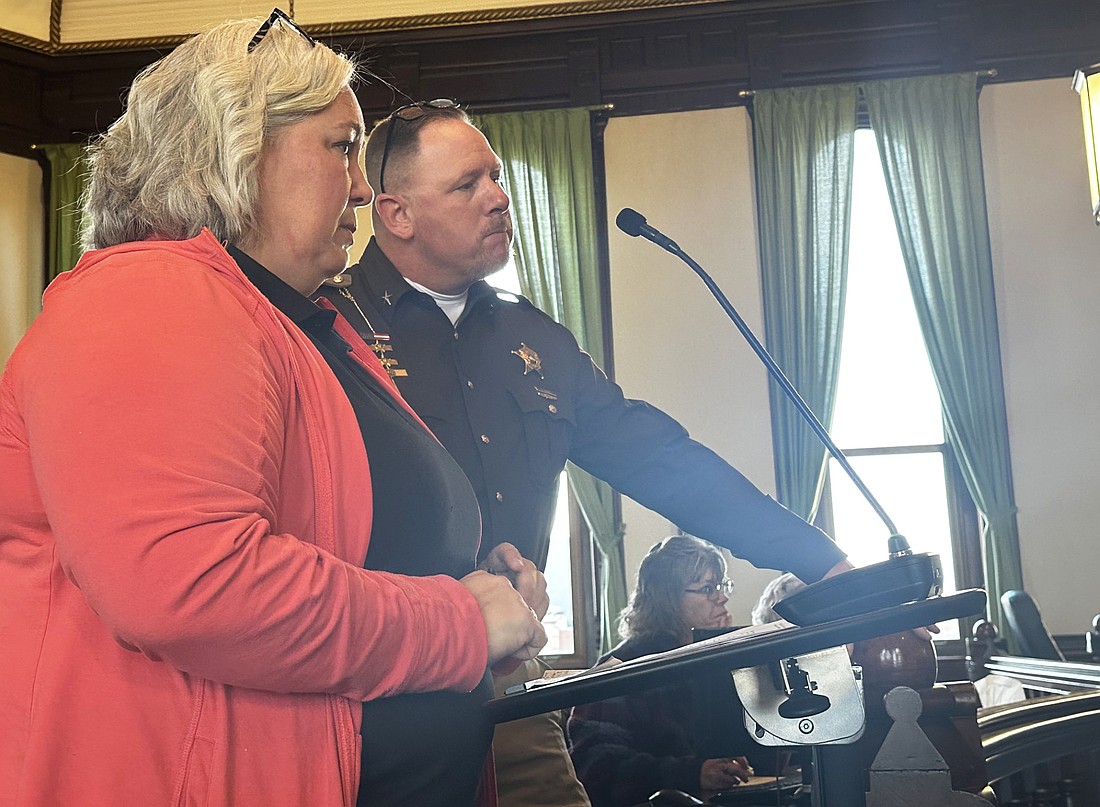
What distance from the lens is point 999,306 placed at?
6699mm

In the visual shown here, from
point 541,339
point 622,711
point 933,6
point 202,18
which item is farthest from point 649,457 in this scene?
point 202,18

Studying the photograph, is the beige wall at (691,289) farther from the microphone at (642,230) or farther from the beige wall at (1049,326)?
the microphone at (642,230)

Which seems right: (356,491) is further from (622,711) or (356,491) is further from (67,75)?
(67,75)

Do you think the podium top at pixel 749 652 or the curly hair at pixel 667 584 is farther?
the curly hair at pixel 667 584

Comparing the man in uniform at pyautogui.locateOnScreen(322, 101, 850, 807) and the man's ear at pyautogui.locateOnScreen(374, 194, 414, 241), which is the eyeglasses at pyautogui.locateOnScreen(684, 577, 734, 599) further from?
the man's ear at pyautogui.locateOnScreen(374, 194, 414, 241)

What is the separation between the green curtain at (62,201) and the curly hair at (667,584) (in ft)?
14.9

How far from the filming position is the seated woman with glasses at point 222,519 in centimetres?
84

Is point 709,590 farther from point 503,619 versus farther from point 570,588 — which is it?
point 503,619

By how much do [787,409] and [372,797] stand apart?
19.3ft

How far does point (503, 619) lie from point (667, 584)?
11.5ft

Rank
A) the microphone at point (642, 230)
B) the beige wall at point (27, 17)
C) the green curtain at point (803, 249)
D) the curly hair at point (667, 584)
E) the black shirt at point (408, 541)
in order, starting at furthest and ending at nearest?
the beige wall at point (27, 17), the green curtain at point (803, 249), the curly hair at point (667, 584), the microphone at point (642, 230), the black shirt at point (408, 541)

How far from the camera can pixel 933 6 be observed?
A: 6.91 meters

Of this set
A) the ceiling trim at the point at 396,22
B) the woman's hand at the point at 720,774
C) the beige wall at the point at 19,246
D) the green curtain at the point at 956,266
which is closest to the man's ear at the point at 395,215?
the woman's hand at the point at 720,774

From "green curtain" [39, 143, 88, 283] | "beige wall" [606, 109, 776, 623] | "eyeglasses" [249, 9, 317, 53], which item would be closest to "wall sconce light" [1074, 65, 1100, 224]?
"beige wall" [606, 109, 776, 623]
